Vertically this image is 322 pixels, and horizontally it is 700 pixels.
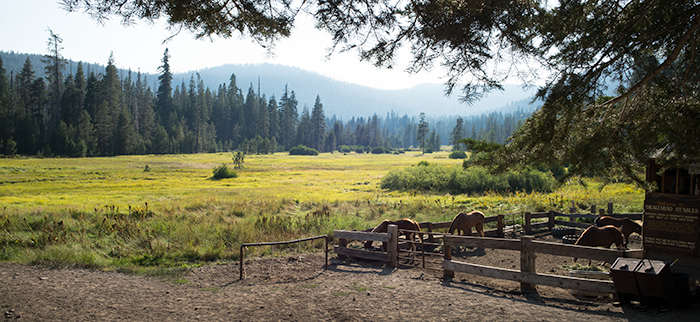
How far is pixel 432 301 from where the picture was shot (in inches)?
285

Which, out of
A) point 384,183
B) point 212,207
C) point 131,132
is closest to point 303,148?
point 131,132

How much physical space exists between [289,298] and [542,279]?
490 centimetres

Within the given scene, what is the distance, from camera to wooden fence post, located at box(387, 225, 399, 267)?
33.5 feet

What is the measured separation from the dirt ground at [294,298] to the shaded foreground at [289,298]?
16mm

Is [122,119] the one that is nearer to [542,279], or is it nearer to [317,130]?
[317,130]

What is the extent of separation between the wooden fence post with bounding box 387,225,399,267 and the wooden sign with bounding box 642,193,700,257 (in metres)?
5.42

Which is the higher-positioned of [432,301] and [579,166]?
[579,166]

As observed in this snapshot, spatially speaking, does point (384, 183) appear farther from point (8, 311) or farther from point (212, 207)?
point (8, 311)

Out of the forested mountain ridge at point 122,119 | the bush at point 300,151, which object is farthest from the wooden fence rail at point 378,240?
the bush at point 300,151

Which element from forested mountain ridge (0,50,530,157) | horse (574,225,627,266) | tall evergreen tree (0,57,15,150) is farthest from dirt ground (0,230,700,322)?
tall evergreen tree (0,57,15,150)

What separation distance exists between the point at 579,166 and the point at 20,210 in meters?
21.2

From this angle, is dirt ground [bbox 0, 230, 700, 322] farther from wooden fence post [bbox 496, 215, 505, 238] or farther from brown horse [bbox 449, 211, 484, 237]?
wooden fence post [bbox 496, 215, 505, 238]

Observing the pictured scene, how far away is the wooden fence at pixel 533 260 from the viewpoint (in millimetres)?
7301

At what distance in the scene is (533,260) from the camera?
7988 millimetres
